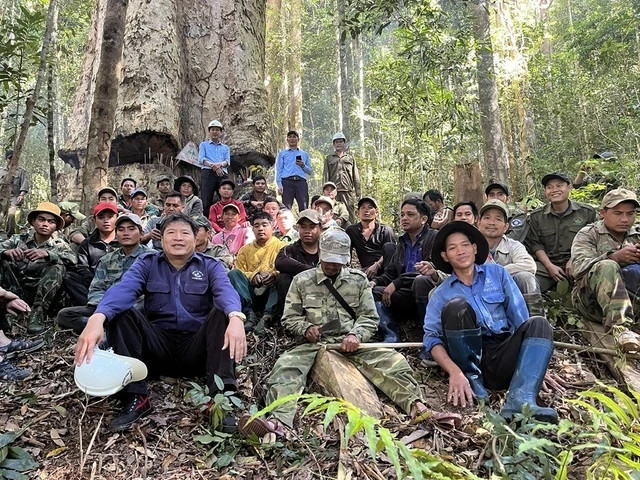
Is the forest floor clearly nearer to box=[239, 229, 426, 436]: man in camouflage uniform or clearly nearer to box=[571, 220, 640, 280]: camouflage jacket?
box=[239, 229, 426, 436]: man in camouflage uniform

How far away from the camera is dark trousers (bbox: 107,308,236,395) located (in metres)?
3.35

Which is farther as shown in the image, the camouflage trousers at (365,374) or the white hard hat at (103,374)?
the camouflage trousers at (365,374)

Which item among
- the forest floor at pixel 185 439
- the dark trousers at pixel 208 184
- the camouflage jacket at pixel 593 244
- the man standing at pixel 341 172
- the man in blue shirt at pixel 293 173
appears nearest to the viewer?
the forest floor at pixel 185 439

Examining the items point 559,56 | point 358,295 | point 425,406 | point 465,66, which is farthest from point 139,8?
point 559,56

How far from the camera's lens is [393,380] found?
3.71 meters

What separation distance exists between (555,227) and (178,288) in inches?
164

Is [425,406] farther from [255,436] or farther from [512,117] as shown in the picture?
[512,117]

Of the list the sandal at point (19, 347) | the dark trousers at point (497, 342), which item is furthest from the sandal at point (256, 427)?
the sandal at point (19, 347)

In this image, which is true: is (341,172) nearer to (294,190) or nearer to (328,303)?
(294,190)

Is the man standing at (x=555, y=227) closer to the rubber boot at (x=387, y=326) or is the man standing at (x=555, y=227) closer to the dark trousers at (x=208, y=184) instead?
the rubber boot at (x=387, y=326)

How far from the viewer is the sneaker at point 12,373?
3.90 meters

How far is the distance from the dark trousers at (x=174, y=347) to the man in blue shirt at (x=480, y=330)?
1552 millimetres

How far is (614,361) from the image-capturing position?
158 inches

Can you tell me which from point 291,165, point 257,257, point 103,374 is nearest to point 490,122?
point 291,165
